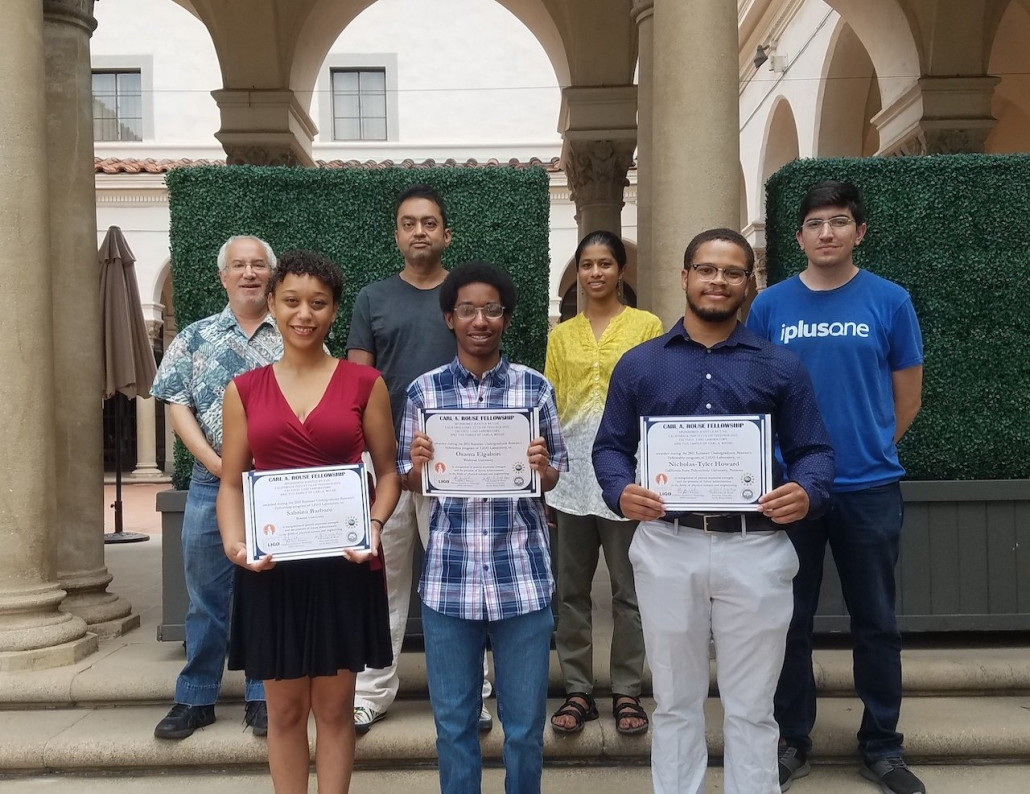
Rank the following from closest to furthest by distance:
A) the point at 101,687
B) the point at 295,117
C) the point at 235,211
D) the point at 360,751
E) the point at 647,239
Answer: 1. the point at 360,751
2. the point at 101,687
3. the point at 235,211
4. the point at 647,239
5. the point at 295,117

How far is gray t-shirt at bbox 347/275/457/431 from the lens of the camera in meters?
3.91

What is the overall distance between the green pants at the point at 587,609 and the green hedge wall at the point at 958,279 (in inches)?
82.6

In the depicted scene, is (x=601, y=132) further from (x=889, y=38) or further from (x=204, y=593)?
(x=204, y=593)

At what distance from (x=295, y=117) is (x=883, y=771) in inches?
341

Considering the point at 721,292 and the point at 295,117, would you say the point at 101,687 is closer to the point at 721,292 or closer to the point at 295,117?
the point at 721,292

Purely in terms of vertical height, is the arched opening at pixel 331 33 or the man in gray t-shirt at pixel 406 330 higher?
the arched opening at pixel 331 33

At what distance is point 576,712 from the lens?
13.4 ft

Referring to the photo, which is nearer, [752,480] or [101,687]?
[752,480]

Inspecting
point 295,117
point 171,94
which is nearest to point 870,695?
point 295,117

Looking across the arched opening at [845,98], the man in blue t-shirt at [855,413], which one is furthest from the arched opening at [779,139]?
the man in blue t-shirt at [855,413]

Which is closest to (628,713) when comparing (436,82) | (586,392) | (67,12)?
(586,392)

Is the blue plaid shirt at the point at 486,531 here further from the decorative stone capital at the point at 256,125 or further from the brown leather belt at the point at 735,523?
the decorative stone capital at the point at 256,125

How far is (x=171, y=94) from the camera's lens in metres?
23.9

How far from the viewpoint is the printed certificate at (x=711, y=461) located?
2.84 metres
